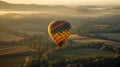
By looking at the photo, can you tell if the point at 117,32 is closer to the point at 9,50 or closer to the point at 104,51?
the point at 104,51

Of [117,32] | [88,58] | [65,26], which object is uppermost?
[65,26]

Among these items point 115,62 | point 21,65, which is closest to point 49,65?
point 21,65

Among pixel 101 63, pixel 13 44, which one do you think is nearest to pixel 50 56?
pixel 101 63

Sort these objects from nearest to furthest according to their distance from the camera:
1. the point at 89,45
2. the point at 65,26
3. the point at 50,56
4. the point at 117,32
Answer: the point at 65,26 < the point at 50,56 < the point at 89,45 < the point at 117,32

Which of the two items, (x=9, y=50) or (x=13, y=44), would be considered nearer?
(x=9, y=50)

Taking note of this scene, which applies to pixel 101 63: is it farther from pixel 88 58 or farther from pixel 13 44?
pixel 13 44

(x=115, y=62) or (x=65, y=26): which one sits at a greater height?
(x=65, y=26)

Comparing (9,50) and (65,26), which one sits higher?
(65,26)

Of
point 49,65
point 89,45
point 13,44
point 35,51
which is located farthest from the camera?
point 13,44

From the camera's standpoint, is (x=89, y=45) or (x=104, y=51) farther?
(x=89, y=45)
